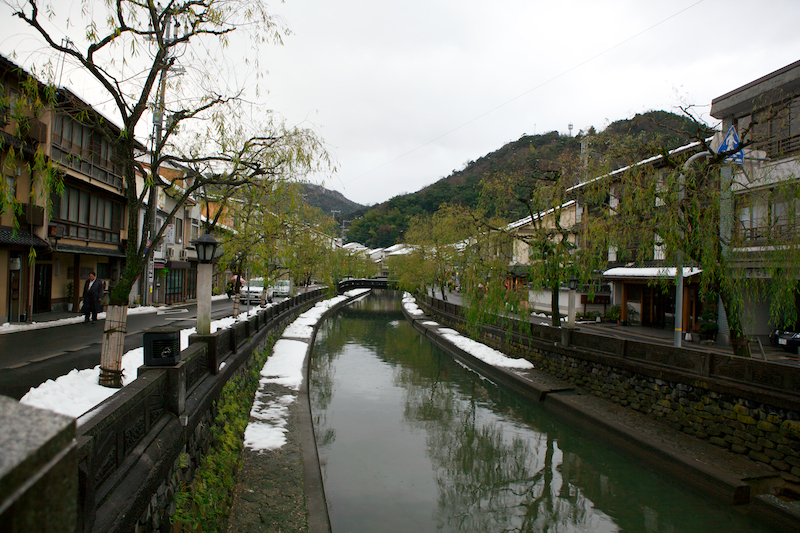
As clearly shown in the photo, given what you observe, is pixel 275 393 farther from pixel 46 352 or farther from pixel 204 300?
pixel 46 352

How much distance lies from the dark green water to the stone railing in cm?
289

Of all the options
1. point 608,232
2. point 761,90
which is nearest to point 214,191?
point 608,232

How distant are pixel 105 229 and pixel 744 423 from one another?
88.2 ft

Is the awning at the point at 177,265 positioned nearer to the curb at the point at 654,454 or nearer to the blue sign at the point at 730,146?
the curb at the point at 654,454

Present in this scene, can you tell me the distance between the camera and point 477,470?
9609 mm

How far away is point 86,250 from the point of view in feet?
70.9

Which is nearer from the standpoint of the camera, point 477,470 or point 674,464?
point 674,464

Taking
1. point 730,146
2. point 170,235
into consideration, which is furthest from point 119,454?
point 170,235

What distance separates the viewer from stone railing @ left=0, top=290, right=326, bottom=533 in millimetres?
1092

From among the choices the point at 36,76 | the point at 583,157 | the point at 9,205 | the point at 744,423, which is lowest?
the point at 744,423

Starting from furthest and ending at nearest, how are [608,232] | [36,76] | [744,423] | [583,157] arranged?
[583,157]
[608,232]
[744,423]
[36,76]

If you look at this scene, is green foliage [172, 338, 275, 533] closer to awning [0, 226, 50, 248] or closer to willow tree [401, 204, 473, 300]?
awning [0, 226, 50, 248]

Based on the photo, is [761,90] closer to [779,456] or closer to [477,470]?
[779,456]

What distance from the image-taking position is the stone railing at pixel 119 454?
43.0 inches
